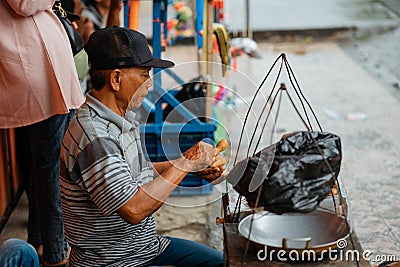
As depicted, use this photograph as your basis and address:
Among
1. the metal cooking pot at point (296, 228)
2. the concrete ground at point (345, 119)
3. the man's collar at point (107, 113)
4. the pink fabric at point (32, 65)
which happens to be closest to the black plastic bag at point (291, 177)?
the metal cooking pot at point (296, 228)

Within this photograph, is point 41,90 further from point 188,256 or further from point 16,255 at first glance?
point 16,255

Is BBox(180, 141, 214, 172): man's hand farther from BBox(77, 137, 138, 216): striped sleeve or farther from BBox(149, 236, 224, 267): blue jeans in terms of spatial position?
BBox(149, 236, 224, 267): blue jeans

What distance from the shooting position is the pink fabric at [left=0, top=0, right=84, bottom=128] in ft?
10.4

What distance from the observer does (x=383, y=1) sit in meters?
10.7

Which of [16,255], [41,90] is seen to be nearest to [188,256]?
[16,255]

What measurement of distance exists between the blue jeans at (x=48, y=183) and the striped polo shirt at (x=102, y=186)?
2.90 feet

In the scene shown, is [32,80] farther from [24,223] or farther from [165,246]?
[24,223]

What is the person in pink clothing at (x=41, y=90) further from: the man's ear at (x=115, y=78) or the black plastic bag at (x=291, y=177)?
the black plastic bag at (x=291, y=177)

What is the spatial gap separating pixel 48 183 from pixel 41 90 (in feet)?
1.69

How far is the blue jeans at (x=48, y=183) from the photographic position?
3.44m

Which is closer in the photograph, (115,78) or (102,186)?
(102,186)

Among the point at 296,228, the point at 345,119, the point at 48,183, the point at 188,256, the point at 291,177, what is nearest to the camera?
the point at 291,177

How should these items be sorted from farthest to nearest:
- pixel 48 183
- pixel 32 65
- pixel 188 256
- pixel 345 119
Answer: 1. pixel 345 119
2. pixel 48 183
3. pixel 32 65
4. pixel 188 256

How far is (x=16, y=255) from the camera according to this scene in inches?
84.9
